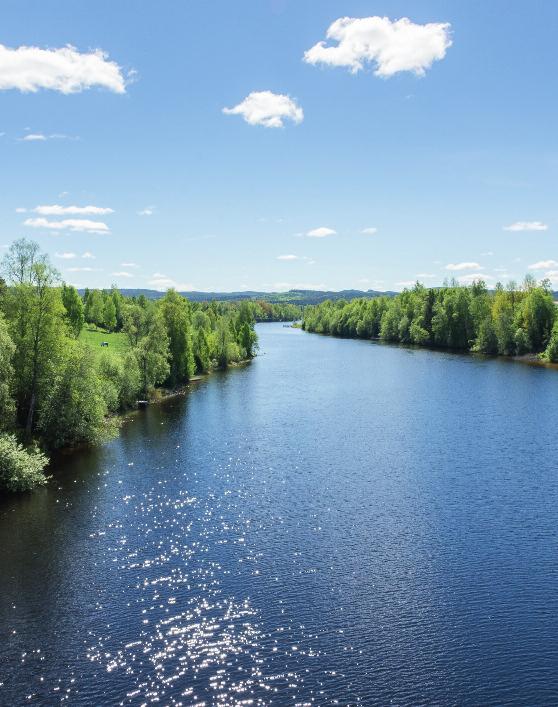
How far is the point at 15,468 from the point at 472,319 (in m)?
117

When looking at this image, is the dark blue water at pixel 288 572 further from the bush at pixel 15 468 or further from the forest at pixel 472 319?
the forest at pixel 472 319

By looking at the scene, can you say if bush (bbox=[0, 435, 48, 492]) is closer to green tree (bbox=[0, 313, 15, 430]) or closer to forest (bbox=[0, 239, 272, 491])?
forest (bbox=[0, 239, 272, 491])

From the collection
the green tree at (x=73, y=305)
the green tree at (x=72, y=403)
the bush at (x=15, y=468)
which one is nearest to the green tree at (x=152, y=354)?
the green tree at (x=72, y=403)

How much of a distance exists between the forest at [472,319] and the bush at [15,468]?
320 ft

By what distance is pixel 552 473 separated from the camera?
132 feet

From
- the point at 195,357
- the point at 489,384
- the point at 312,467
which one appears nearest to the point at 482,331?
the point at 489,384

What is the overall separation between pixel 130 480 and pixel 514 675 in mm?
27171

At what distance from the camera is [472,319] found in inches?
5241

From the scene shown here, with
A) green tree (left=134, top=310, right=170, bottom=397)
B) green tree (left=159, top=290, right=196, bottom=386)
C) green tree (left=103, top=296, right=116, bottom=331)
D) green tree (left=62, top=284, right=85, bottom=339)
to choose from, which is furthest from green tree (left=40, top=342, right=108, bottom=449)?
green tree (left=103, top=296, right=116, bottom=331)

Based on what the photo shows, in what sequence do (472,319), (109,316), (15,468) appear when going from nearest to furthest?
(15,468)
(472,319)
(109,316)

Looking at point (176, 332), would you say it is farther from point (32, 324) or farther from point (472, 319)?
point (472, 319)

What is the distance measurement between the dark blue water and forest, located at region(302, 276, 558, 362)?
7226 centimetres

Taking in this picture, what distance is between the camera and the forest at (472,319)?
11800 cm

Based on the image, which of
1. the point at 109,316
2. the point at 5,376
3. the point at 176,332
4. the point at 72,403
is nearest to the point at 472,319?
the point at 176,332
